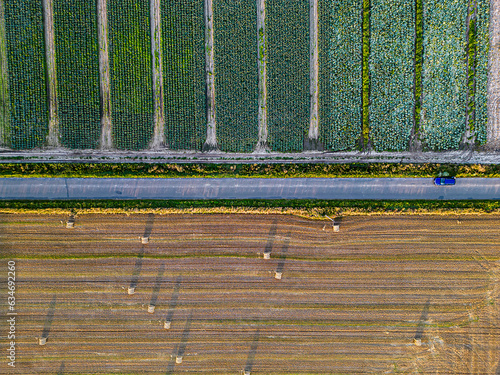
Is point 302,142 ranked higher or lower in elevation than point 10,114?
lower

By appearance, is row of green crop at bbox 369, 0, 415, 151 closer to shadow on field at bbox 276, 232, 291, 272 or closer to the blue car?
the blue car

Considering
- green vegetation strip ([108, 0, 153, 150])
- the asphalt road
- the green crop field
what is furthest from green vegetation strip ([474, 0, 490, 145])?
green vegetation strip ([108, 0, 153, 150])

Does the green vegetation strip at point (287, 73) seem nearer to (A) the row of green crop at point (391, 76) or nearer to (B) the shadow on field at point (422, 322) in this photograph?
(A) the row of green crop at point (391, 76)

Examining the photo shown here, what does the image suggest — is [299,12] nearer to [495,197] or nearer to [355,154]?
[355,154]

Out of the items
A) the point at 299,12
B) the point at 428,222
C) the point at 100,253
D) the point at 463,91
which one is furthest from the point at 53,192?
the point at 463,91

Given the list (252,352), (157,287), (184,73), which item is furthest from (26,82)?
(252,352)

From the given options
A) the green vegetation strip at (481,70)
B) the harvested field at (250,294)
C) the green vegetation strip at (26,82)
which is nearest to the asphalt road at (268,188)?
the harvested field at (250,294)
